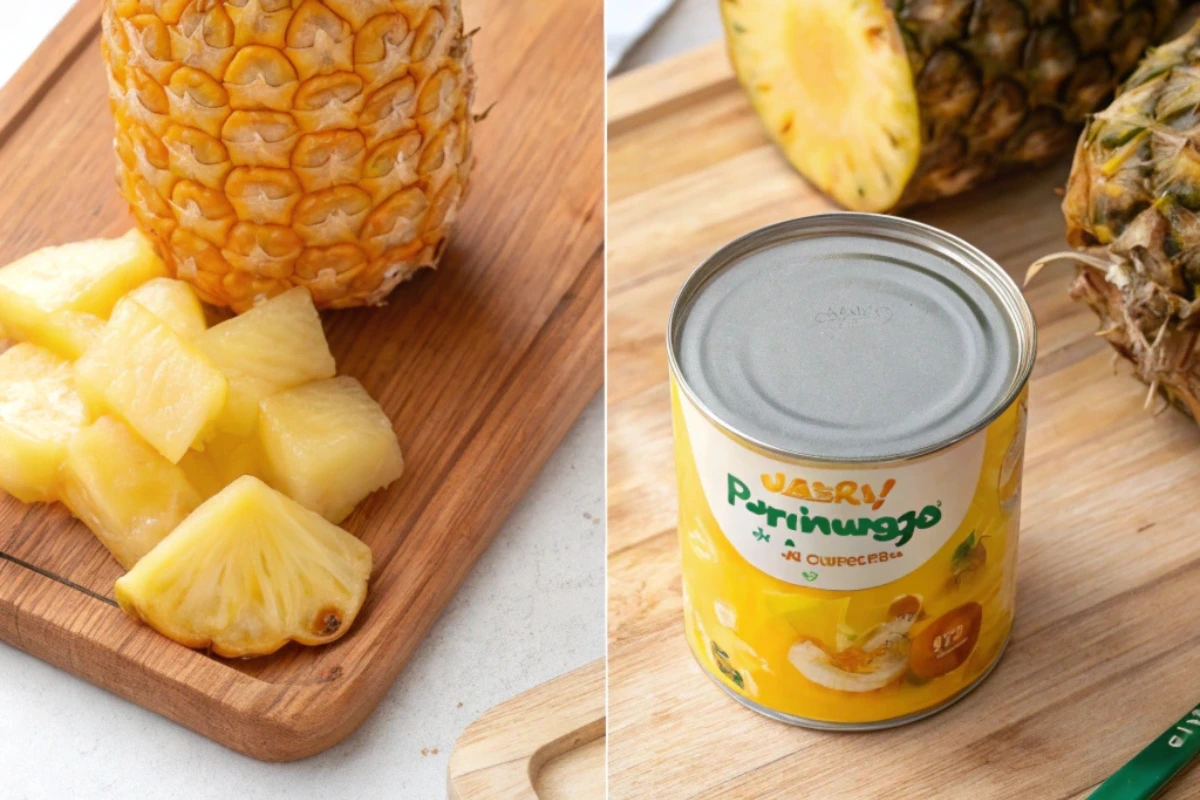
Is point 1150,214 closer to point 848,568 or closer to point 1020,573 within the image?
point 1020,573

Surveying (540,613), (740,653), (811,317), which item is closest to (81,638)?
(540,613)

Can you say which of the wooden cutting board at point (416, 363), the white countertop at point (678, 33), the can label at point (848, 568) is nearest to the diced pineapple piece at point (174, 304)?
the wooden cutting board at point (416, 363)

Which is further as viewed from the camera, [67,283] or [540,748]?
[67,283]

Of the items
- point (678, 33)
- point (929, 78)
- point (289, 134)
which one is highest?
point (289, 134)

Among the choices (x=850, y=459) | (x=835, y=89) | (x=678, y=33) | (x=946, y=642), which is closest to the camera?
(x=850, y=459)

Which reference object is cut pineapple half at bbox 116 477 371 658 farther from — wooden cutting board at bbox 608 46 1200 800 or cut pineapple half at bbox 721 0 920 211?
cut pineapple half at bbox 721 0 920 211

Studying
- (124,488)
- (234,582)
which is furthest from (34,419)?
(234,582)

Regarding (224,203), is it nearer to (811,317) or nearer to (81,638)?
(81,638)
